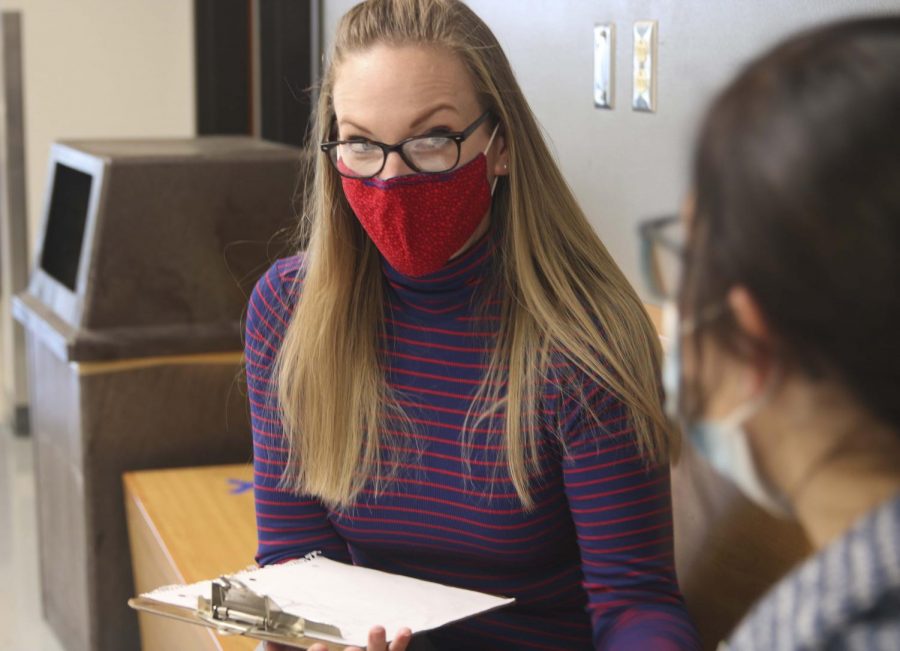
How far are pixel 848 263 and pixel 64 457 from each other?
2.27m

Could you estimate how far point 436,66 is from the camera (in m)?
1.49

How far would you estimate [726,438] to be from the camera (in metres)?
0.78

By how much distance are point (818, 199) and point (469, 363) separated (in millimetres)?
903

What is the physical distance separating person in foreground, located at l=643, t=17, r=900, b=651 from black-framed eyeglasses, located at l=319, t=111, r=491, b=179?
2.43ft

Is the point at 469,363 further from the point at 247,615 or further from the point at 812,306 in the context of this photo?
the point at 812,306

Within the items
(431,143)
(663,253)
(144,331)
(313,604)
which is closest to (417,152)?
(431,143)

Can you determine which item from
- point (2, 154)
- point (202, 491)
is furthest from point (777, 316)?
point (2, 154)

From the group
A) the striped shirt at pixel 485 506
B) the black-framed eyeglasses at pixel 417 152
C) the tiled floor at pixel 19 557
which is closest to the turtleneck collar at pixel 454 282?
the striped shirt at pixel 485 506

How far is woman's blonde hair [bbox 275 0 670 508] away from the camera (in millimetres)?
1475

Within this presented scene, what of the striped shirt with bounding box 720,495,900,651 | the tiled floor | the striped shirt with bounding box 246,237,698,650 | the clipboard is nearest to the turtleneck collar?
the striped shirt with bounding box 246,237,698,650

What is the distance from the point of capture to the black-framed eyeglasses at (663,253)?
2.54ft

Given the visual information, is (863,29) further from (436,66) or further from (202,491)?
(202,491)

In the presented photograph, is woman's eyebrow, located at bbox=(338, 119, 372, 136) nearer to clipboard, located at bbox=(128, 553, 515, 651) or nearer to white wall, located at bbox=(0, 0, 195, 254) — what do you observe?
clipboard, located at bbox=(128, 553, 515, 651)

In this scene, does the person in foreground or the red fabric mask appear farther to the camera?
the red fabric mask
